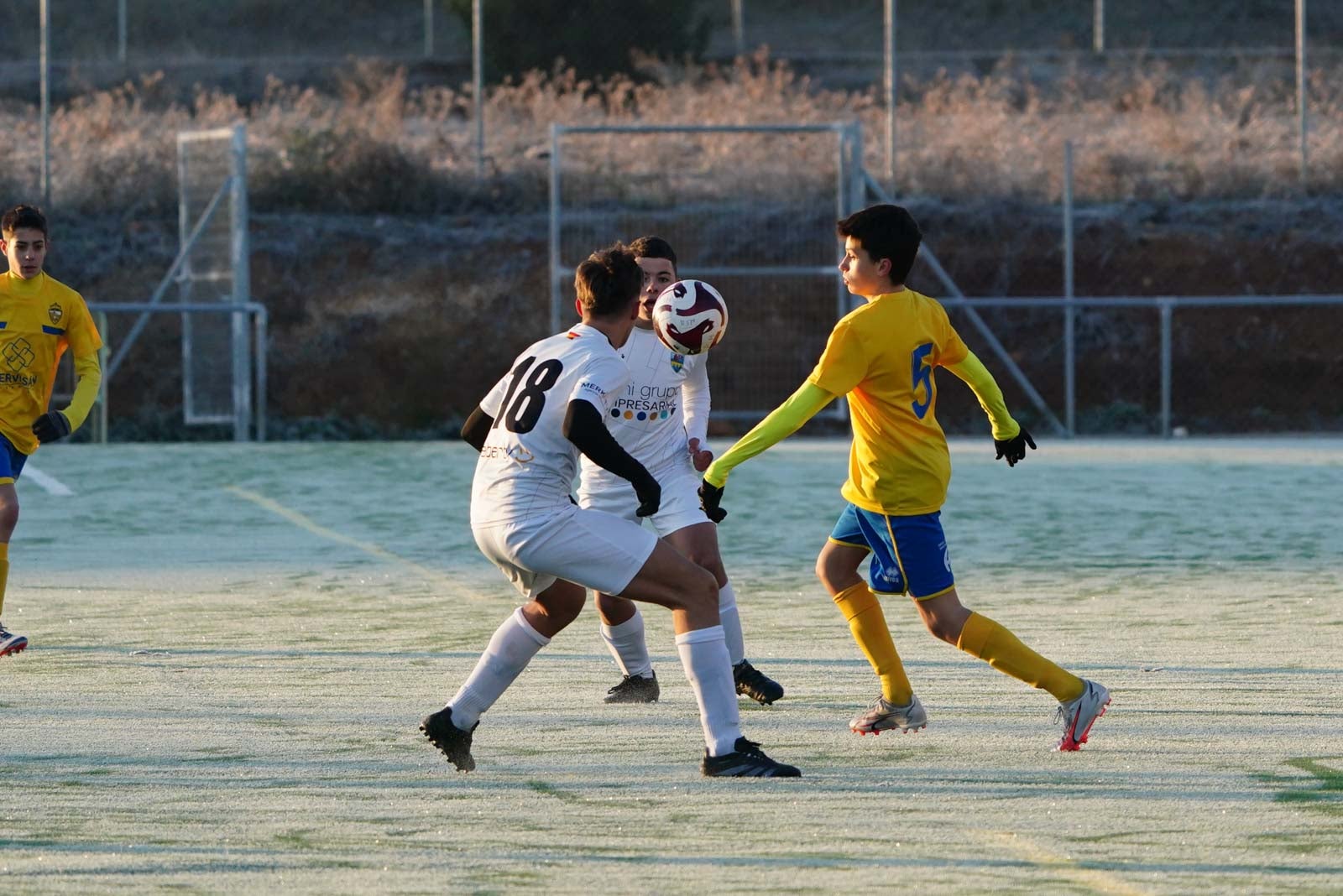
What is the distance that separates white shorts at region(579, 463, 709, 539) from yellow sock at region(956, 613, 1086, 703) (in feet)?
4.16

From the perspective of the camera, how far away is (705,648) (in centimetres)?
527

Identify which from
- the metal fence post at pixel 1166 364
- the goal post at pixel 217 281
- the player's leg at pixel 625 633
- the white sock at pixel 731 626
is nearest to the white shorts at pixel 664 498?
the player's leg at pixel 625 633

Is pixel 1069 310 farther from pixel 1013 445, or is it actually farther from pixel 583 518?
pixel 583 518

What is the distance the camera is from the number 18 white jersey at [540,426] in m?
5.23

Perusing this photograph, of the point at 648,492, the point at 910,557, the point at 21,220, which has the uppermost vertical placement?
the point at 21,220

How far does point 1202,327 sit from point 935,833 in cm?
2120

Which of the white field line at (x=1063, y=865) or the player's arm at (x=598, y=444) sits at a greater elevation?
the player's arm at (x=598, y=444)

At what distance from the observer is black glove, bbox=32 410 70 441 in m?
7.68

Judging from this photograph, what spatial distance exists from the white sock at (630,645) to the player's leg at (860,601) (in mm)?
780

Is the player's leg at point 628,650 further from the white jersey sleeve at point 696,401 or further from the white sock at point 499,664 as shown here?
the white sock at point 499,664

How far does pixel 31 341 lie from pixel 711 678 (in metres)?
3.96

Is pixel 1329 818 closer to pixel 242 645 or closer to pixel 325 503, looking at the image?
pixel 242 645

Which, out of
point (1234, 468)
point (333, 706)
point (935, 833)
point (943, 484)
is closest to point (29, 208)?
point (333, 706)

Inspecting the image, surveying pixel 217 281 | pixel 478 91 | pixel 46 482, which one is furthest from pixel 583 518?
pixel 478 91
